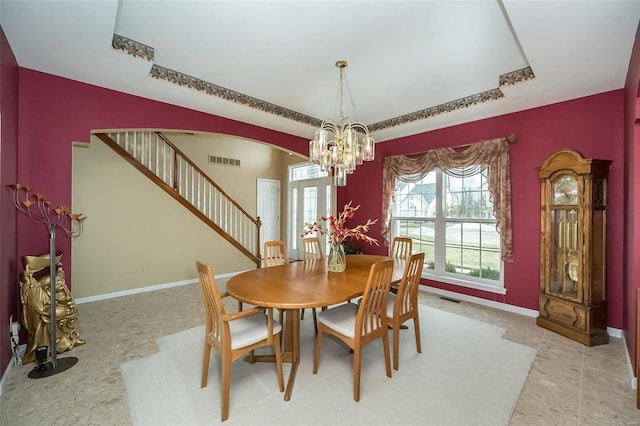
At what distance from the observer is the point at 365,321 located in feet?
6.56

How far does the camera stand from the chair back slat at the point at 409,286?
227cm

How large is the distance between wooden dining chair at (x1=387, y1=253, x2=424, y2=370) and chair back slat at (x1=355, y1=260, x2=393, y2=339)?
18cm

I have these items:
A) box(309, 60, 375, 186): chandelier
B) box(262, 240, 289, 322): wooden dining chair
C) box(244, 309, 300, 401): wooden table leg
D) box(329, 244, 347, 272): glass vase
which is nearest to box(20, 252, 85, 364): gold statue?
box(244, 309, 300, 401): wooden table leg

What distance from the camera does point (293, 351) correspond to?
7.40 ft

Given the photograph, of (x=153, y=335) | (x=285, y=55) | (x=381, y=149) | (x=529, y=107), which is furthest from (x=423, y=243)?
(x=153, y=335)

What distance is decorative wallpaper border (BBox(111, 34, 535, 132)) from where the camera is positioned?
2.38m

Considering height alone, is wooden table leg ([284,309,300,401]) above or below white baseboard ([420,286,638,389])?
above

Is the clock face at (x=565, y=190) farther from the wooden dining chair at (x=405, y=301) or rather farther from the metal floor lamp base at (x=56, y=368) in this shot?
the metal floor lamp base at (x=56, y=368)

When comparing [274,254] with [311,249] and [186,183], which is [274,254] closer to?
[311,249]

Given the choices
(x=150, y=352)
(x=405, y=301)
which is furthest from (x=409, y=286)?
(x=150, y=352)

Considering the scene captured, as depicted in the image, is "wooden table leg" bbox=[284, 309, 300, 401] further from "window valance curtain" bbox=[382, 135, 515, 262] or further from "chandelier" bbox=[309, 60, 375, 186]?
"window valance curtain" bbox=[382, 135, 515, 262]

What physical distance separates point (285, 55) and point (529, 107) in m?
3.10

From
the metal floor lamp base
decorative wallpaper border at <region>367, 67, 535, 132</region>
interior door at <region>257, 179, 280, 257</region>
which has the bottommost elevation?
the metal floor lamp base

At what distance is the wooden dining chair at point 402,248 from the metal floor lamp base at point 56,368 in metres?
3.47
